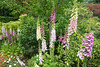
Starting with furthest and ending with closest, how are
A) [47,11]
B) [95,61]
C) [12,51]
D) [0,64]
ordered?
[12,51]
[47,11]
[0,64]
[95,61]

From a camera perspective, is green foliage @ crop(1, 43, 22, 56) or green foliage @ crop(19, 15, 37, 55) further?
green foliage @ crop(1, 43, 22, 56)

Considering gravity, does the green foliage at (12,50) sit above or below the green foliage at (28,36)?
below

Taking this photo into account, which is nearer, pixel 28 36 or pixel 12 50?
pixel 28 36

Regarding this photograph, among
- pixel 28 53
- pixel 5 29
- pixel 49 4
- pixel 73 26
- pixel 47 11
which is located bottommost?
pixel 28 53

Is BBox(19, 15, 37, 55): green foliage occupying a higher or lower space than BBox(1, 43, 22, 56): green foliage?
higher

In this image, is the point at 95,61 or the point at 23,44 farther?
the point at 23,44

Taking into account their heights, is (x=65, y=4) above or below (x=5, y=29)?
above

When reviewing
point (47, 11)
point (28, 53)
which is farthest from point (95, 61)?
point (28, 53)

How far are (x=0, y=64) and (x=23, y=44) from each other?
3.83 ft

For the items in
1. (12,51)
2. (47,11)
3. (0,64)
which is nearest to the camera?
(0,64)

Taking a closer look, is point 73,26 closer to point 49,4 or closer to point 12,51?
point 49,4

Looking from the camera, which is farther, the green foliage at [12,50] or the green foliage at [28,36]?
the green foliage at [12,50]

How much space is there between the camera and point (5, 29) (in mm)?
5395

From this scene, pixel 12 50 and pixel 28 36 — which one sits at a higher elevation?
pixel 28 36
